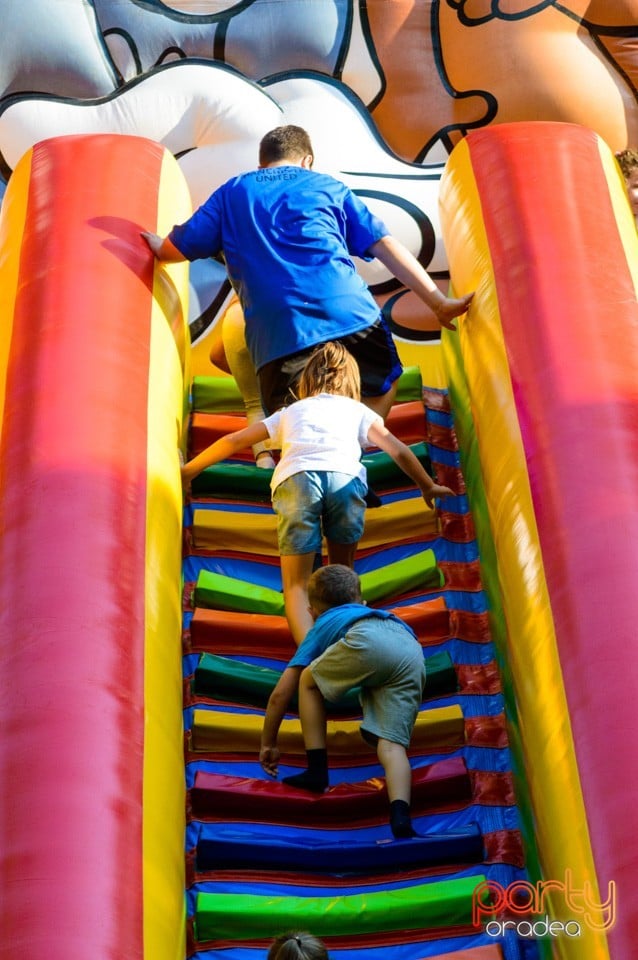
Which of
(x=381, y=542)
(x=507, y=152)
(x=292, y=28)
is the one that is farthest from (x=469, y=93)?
(x=381, y=542)

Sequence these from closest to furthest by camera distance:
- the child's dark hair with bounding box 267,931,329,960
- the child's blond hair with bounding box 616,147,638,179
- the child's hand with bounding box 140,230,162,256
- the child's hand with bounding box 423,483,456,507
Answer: the child's dark hair with bounding box 267,931,329,960 → the child's hand with bounding box 423,483,456,507 → the child's hand with bounding box 140,230,162,256 → the child's blond hair with bounding box 616,147,638,179

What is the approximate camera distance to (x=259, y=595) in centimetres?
353

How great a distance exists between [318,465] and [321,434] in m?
0.08

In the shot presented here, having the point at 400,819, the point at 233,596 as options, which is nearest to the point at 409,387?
the point at 233,596

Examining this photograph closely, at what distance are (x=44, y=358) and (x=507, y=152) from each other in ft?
4.58

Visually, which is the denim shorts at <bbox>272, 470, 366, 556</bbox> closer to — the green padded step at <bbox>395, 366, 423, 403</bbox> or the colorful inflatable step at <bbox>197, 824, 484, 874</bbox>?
the colorful inflatable step at <bbox>197, 824, 484, 874</bbox>

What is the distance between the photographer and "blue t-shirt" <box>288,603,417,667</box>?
3.08 m

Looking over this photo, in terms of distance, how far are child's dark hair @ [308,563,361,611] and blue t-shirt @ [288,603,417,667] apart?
22 millimetres

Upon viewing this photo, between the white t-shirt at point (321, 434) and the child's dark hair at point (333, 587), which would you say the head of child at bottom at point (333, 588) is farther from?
the white t-shirt at point (321, 434)

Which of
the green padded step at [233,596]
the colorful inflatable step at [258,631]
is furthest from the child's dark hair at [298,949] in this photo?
the green padded step at [233,596]

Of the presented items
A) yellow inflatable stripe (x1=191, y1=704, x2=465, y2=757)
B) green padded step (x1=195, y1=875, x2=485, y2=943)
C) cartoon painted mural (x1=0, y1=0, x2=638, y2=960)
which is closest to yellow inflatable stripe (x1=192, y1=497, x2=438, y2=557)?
cartoon painted mural (x1=0, y1=0, x2=638, y2=960)

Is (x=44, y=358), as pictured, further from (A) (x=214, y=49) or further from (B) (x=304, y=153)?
(A) (x=214, y=49)

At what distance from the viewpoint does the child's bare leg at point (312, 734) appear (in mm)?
3057

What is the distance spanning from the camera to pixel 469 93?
5.14 m
